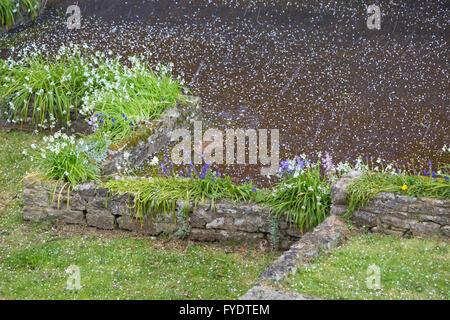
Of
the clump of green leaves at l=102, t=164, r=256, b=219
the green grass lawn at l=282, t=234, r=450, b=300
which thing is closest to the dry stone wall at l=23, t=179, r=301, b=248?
the clump of green leaves at l=102, t=164, r=256, b=219

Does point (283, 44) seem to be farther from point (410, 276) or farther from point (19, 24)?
point (410, 276)

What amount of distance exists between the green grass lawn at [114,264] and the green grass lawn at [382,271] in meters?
0.99

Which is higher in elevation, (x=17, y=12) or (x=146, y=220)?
(x=17, y=12)

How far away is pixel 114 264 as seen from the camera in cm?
628

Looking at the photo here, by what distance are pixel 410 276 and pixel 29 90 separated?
664cm

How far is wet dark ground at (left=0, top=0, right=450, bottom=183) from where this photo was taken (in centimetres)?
930

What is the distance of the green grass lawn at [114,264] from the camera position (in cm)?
569

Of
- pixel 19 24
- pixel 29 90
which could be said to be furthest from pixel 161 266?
pixel 19 24

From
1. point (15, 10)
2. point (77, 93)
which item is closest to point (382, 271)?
point (77, 93)

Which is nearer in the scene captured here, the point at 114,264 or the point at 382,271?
the point at 382,271

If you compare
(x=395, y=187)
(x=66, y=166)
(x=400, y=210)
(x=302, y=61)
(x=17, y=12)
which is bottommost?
(x=400, y=210)

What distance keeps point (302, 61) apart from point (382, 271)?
23.1 feet

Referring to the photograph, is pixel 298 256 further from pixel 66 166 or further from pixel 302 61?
pixel 302 61

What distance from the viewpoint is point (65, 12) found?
14125 millimetres
